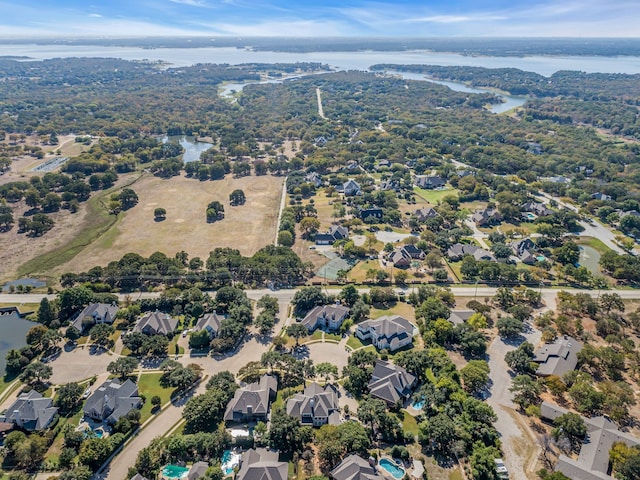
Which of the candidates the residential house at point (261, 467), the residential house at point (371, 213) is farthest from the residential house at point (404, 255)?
the residential house at point (261, 467)

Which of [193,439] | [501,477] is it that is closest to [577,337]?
[501,477]

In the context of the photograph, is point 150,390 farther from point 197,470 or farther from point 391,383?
point 391,383

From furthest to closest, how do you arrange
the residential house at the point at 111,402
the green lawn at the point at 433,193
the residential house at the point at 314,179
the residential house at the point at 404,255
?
the residential house at the point at 314,179, the green lawn at the point at 433,193, the residential house at the point at 404,255, the residential house at the point at 111,402

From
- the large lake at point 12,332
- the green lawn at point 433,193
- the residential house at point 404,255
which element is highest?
the green lawn at point 433,193

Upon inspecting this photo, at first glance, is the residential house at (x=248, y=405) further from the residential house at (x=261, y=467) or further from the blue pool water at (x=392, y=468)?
the blue pool water at (x=392, y=468)

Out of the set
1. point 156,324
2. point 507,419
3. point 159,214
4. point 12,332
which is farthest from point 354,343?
point 159,214

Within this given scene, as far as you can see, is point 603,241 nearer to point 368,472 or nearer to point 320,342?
point 320,342
